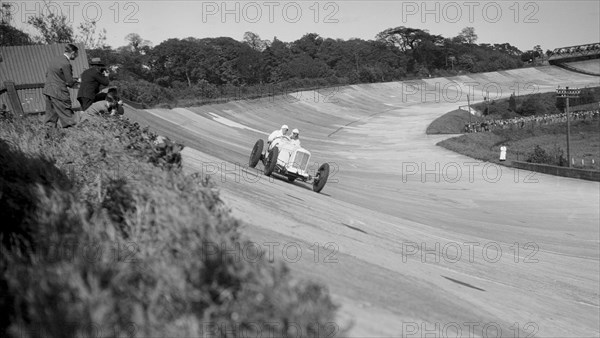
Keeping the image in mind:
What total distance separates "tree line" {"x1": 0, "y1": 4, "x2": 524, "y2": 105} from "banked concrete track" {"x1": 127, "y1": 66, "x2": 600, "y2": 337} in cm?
865

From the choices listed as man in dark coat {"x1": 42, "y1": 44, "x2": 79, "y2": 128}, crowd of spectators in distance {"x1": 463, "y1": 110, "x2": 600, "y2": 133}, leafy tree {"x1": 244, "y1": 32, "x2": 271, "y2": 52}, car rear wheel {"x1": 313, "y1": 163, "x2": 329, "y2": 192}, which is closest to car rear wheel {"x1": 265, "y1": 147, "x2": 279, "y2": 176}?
car rear wheel {"x1": 313, "y1": 163, "x2": 329, "y2": 192}

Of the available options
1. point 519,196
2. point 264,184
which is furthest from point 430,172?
point 264,184

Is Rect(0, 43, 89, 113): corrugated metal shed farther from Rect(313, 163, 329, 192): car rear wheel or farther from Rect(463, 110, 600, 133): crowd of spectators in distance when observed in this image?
Rect(463, 110, 600, 133): crowd of spectators in distance

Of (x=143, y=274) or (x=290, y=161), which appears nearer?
(x=143, y=274)

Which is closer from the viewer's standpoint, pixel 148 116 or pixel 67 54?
pixel 67 54

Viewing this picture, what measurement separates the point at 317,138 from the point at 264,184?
30652 millimetres

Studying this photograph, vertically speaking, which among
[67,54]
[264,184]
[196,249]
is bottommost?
[264,184]

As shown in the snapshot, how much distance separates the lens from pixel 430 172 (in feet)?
102

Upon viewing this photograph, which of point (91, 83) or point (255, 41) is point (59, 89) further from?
point (255, 41)

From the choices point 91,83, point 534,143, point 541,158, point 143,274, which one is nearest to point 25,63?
point 91,83

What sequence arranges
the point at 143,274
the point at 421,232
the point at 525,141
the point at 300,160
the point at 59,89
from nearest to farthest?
the point at 143,274
the point at 59,89
the point at 421,232
the point at 300,160
the point at 525,141

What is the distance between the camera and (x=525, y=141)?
47688mm

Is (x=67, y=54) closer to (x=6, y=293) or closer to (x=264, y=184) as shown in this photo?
(x=264, y=184)

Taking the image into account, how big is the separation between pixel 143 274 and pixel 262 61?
102 m
